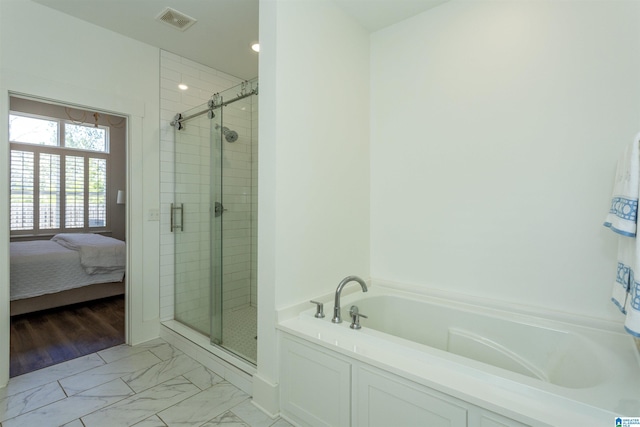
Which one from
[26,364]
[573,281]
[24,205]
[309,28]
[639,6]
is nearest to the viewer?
[639,6]

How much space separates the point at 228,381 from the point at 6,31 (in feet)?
9.22

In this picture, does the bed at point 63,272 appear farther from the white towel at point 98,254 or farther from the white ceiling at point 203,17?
the white ceiling at point 203,17

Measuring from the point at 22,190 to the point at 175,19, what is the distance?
467cm

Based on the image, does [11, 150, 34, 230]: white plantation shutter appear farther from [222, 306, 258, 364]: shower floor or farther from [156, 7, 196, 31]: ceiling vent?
[222, 306, 258, 364]: shower floor

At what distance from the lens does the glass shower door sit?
2.75m

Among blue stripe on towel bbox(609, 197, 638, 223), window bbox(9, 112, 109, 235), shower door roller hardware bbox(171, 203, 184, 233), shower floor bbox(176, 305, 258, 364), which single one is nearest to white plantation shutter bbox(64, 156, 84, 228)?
window bbox(9, 112, 109, 235)

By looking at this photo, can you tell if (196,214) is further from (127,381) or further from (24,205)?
(24,205)

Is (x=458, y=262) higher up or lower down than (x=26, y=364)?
higher up

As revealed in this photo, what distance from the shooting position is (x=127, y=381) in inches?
83.5

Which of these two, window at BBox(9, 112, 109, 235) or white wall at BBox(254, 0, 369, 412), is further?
window at BBox(9, 112, 109, 235)

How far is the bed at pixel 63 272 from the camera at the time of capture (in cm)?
335

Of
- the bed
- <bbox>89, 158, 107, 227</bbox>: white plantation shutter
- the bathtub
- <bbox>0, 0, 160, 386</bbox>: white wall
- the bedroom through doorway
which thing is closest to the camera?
the bathtub

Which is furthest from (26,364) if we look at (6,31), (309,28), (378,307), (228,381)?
(309,28)

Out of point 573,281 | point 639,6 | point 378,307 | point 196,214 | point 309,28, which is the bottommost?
point 378,307
